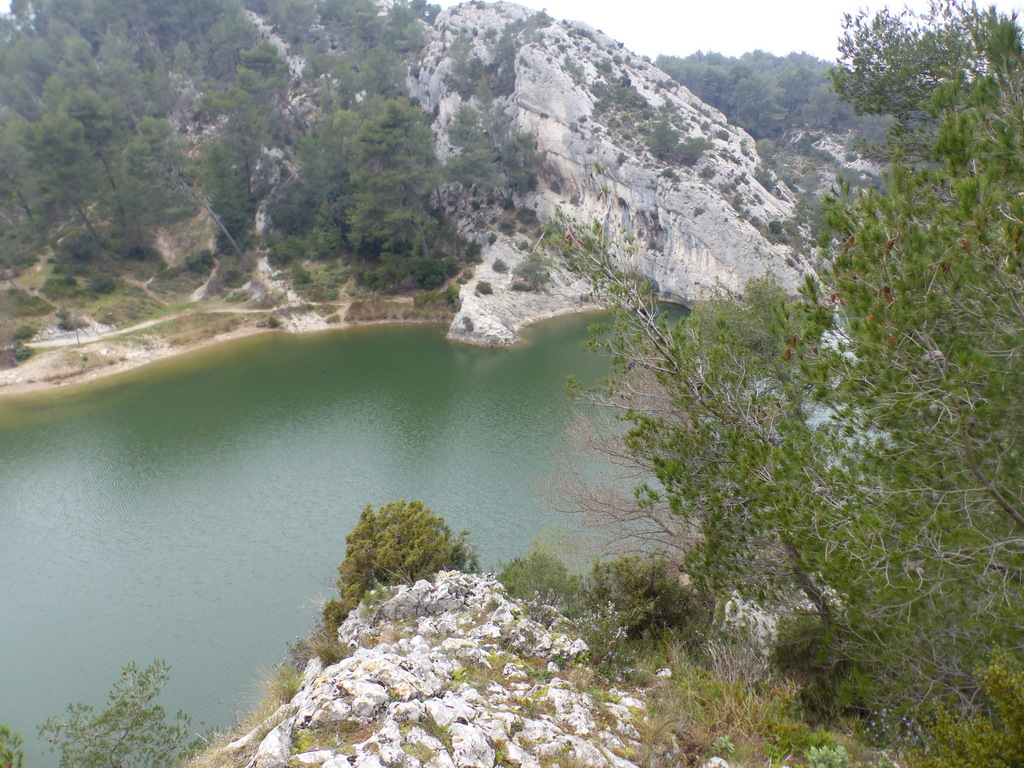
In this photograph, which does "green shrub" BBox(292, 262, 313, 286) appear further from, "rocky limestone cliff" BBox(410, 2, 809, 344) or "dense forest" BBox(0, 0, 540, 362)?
"rocky limestone cliff" BBox(410, 2, 809, 344)

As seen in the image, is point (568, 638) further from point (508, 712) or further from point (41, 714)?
point (41, 714)

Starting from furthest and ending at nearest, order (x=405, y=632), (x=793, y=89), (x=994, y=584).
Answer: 1. (x=793, y=89)
2. (x=405, y=632)
3. (x=994, y=584)

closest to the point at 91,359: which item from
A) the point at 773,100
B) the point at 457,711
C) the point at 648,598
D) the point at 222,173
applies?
the point at 222,173

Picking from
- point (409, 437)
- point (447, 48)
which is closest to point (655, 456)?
point (409, 437)

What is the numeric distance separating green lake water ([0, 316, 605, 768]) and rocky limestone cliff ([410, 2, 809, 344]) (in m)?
10.5

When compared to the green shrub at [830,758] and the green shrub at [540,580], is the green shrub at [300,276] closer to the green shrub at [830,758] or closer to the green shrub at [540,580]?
the green shrub at [540,580]

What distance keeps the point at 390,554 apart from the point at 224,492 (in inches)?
415

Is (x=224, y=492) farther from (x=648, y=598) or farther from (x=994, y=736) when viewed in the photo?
(x=994, y=736)

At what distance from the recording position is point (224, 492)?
2022cm

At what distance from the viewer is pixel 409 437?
23.4m

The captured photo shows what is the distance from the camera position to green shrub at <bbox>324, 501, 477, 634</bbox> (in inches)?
470

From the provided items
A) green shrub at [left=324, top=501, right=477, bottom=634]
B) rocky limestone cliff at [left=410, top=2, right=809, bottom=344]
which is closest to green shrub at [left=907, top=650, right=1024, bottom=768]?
green shrub at [left=324, top=501, right=477, bottom=634]

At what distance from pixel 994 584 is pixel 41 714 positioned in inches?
626

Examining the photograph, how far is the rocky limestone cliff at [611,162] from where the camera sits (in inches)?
1593
